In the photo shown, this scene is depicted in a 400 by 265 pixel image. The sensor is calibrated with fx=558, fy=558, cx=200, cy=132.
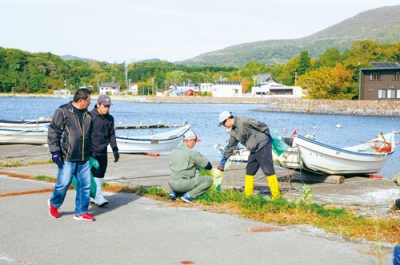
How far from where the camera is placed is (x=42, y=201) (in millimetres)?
9883

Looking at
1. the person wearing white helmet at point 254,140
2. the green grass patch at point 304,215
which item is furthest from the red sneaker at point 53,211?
the person wearing white helmet at point 254,140

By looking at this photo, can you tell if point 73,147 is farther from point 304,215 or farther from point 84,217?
point 304,215

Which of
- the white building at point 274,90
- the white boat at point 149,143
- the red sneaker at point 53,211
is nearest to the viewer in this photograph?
the red sneaker at point 53,211

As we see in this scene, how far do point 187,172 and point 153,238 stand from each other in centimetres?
255

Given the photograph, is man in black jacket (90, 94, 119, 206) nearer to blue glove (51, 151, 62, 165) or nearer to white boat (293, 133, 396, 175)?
blue glove (51, 151, 62, 165)

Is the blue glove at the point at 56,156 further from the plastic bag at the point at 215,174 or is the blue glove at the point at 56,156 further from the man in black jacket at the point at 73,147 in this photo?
the plastic bag at the point at 215,174

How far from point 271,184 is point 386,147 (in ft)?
27.6

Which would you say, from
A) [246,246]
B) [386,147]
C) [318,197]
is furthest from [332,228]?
[386,147]

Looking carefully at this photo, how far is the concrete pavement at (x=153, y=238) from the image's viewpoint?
6.54 metres

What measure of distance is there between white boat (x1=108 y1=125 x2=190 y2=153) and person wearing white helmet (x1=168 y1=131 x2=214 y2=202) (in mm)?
13809

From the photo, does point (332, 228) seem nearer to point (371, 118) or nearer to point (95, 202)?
point (95, 202)

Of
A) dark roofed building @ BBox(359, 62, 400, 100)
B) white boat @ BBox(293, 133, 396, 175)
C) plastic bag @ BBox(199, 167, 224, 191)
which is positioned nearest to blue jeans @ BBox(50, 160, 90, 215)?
plastic bag @ BBox(199, 167, 224, 191)

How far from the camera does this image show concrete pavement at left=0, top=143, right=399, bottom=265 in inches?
257

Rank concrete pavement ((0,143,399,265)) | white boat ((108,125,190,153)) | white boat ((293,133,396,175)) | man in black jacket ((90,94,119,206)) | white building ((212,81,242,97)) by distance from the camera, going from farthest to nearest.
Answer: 1. white building ((212,81,242,97))
2. white boat ((108,125,190,153))
3. white boat ((293,133,396,175))
4. man in black jacket ((90,94,119,206))
5. concrete pavement ((0,143,399,265))
